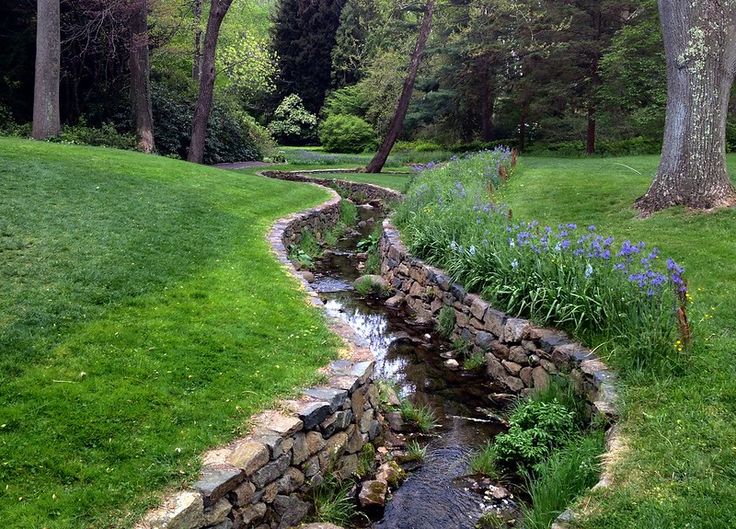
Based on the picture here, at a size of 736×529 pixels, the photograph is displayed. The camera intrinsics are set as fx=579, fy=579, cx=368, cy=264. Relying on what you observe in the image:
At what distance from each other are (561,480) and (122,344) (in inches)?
118

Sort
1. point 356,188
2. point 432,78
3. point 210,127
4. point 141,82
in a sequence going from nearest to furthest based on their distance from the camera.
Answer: point 141,82 < point 356,188 < point 210,127 < point 432,78

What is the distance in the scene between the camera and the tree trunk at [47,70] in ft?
42.7

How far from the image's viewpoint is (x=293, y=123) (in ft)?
123

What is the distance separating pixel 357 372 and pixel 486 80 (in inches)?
924

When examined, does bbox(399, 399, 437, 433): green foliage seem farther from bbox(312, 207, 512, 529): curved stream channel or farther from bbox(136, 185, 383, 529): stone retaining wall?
bbox(136, 185, 383, 529): stone retaining wall

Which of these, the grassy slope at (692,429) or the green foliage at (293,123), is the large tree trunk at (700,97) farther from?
the green foliage at (293,123)

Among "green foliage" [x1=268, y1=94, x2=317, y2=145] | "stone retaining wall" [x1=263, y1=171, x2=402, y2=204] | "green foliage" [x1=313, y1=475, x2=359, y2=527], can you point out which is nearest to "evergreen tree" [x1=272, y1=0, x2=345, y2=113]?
"green foliage" [x1=268, y1=94, x2=317, y2=145]

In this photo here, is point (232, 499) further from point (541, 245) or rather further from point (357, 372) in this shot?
point (541, 245)

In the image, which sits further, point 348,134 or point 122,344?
point 348,134

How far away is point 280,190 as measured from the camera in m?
13.1

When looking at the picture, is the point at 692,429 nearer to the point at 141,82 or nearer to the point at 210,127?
the point at 141,82

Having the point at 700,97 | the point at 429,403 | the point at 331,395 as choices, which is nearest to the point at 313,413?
the point at 331,395

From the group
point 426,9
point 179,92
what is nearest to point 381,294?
point 426,9

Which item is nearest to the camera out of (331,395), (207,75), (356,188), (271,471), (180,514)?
(180,514)
